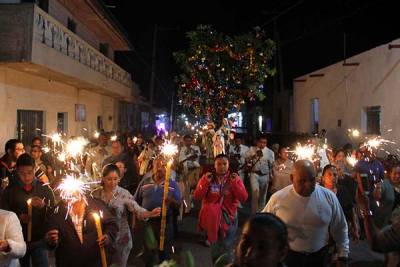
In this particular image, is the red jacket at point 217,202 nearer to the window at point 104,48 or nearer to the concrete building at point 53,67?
the concrete building at point 53,67

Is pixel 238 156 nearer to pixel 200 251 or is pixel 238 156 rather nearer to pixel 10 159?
pixel 200 251

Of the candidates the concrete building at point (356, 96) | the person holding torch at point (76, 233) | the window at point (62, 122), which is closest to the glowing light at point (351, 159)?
the concrete building at point (356, 96)

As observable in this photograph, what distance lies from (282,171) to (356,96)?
881 cm

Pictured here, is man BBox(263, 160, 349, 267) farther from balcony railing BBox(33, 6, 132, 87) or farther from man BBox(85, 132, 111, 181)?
balcony railing BBox(33, 6, 132, 87)

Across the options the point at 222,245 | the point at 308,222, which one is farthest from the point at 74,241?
the point at 222,245

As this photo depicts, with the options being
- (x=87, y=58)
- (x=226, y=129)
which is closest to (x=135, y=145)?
(x=226, y=129)

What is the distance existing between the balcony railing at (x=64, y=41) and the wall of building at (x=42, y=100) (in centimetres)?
126

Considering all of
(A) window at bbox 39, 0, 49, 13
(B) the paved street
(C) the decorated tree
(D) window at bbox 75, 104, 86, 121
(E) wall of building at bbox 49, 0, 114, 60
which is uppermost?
(E) wall of building at bbox 49, 0, 114, 60

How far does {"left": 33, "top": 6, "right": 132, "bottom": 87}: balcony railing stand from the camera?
11634mm

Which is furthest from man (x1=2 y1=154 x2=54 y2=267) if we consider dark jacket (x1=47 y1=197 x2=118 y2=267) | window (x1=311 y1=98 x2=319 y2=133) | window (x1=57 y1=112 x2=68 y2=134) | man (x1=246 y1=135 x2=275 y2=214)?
window (x1=311 y1=98 x2=319 y2=133)

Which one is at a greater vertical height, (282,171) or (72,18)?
(72,18)

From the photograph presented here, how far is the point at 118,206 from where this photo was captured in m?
5.53

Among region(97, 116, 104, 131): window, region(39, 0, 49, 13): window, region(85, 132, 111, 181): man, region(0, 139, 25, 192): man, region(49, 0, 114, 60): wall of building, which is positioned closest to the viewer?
region(0, 139, 25, 192): man

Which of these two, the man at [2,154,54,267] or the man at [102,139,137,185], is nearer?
the man at [2,154,54,267]
